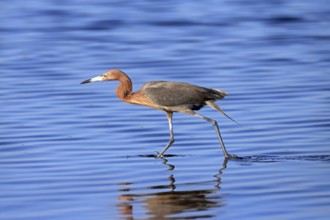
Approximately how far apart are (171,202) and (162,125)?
4.51 m

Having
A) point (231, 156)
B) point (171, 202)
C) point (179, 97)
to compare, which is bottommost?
point (231, 156)

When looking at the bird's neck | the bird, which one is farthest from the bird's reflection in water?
the bird's neck

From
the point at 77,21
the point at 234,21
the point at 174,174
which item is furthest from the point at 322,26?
the point at 174,174

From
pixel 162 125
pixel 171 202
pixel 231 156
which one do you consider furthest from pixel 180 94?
pixel 171 202

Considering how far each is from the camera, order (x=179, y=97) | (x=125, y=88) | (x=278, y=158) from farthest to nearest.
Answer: (x=125, y=88) < (x=179, y=97) < (x=278, y=158)

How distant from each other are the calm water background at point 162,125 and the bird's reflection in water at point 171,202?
1 centimetres

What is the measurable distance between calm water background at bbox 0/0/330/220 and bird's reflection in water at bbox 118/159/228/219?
12mm

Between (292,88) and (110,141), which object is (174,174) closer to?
(110,141)

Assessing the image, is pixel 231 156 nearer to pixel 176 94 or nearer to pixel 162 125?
pixel 176 94

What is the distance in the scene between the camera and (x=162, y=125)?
13531mm

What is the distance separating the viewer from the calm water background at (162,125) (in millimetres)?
9062

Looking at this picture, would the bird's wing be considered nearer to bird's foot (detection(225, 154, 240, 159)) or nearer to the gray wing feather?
the gray wing feather

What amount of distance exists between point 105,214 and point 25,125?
15.6ft

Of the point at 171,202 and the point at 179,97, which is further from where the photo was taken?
the point at 179,97
